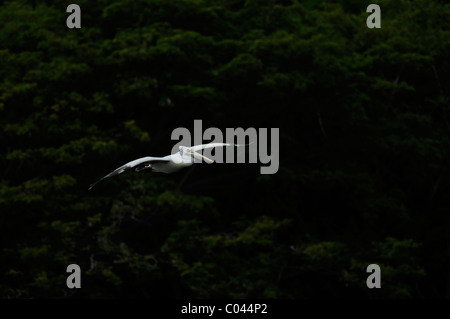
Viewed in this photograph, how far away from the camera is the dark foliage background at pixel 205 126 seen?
18562mm

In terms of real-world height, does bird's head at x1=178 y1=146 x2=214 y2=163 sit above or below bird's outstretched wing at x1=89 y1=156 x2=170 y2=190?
above

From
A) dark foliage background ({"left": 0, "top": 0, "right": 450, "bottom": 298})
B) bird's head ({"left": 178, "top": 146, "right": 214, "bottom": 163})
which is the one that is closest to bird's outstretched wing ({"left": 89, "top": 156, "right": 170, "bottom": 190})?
bird's head ({"left": 178, "top": 146, "right": 214, "bottom": 163})

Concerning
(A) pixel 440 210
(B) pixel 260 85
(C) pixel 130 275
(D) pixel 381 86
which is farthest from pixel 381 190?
(C) pixel 130 275

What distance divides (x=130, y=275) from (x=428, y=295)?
7441mm

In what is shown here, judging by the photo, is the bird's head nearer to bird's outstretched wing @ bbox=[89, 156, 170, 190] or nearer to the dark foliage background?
bird's outstretched wing @ bbox=[89, 156, 170, 190]

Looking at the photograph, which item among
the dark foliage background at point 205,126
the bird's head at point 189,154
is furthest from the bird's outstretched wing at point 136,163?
the dark foliage background at point 205,126

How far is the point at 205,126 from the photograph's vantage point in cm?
1944

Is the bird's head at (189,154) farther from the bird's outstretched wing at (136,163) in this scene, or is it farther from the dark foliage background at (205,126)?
the dark foliage background at (205,126)

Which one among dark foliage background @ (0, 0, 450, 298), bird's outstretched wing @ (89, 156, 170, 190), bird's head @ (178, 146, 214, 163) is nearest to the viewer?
bird's outstretched wing @ (89, 156, 170, 190)

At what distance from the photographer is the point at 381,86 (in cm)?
2016

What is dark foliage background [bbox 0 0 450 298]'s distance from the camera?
60.9 ft

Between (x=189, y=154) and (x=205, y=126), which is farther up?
(x=205, y=126)

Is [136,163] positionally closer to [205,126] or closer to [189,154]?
[189,154]

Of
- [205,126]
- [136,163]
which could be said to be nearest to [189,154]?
[136,163]
